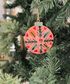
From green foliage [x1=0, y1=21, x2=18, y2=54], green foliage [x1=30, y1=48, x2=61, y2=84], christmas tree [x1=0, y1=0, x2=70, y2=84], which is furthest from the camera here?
green foliage [x1=0, y1=21, x2=18, y2=54]

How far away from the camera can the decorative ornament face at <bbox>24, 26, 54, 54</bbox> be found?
72cm

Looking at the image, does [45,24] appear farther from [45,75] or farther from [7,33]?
[45,75]

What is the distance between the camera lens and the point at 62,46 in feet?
2.56

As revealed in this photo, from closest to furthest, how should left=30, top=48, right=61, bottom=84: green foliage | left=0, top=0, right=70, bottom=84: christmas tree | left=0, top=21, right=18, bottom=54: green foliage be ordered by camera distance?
left=30, top=48, right=61, bottom=84: green foliage → left=0, top=0, right=70, bottom=84: christmas tree → left=0, top=21, right=18, bottom=54: green foliage

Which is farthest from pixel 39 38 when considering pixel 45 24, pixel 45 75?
pixel 45 75

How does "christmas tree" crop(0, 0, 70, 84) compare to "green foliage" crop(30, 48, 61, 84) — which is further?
"christmas tree" crop(0, 0, 70, 84)

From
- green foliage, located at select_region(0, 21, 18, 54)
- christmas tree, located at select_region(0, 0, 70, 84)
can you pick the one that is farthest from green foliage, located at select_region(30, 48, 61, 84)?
green foliage, located at select_region(0, 21, 18, 54)

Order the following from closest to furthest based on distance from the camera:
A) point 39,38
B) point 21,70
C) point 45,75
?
point 45,75
point 39,38
point 21,70

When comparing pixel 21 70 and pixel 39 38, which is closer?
pixel 39 38

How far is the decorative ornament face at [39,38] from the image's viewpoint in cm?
72

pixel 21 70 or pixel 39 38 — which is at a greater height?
pixel 39 38

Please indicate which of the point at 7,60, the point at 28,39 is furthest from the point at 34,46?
the point at 7,60

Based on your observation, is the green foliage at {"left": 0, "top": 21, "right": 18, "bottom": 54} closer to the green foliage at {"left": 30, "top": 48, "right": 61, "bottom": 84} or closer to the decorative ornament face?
the decorative ornament face

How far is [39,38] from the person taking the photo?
2.37ft
